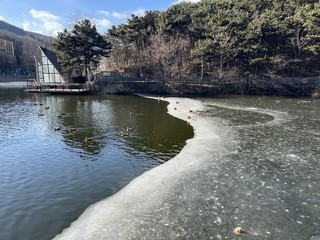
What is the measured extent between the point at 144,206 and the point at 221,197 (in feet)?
10.1

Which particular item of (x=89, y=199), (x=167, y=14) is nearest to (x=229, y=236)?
(x=89, y=199)

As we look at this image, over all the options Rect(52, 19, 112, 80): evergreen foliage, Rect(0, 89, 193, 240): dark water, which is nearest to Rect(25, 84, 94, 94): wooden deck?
Rect(52, 19, 112, 80): evergreen foliage

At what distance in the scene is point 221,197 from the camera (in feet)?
33.3

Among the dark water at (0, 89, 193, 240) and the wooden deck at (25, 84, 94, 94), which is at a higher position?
the wooden deck at (25, 84, 94, 94)

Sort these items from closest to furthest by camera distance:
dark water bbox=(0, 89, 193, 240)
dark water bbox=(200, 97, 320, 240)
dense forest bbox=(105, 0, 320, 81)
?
1. dark water bbox=(200, 97, 320, 240)
2. dark water bbox=(0, 89, 193, 240)
3. dense forest bbox=(105, 0, 320, 81)

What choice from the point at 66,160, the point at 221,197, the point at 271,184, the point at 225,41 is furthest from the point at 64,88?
the point at 271,184

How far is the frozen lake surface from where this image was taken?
803 centimetres

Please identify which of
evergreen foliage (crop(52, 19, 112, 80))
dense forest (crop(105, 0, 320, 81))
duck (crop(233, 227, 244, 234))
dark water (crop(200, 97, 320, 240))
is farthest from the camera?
evergreen foliage (crop(52, 19, 112, 80))

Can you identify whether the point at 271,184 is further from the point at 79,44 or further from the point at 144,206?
the point at 79,44

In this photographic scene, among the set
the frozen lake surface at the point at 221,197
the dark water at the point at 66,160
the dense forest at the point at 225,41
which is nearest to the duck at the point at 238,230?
the frozen lake surface at the point at 221,197

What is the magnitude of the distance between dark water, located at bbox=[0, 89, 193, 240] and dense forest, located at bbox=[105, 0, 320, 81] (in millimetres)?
28574

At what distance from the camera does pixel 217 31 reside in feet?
164

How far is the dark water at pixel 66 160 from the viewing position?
9406 mm

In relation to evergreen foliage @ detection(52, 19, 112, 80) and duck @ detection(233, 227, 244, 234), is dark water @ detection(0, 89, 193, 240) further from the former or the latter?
evergreen foliage @ detection(52, 19, 112, 80)
